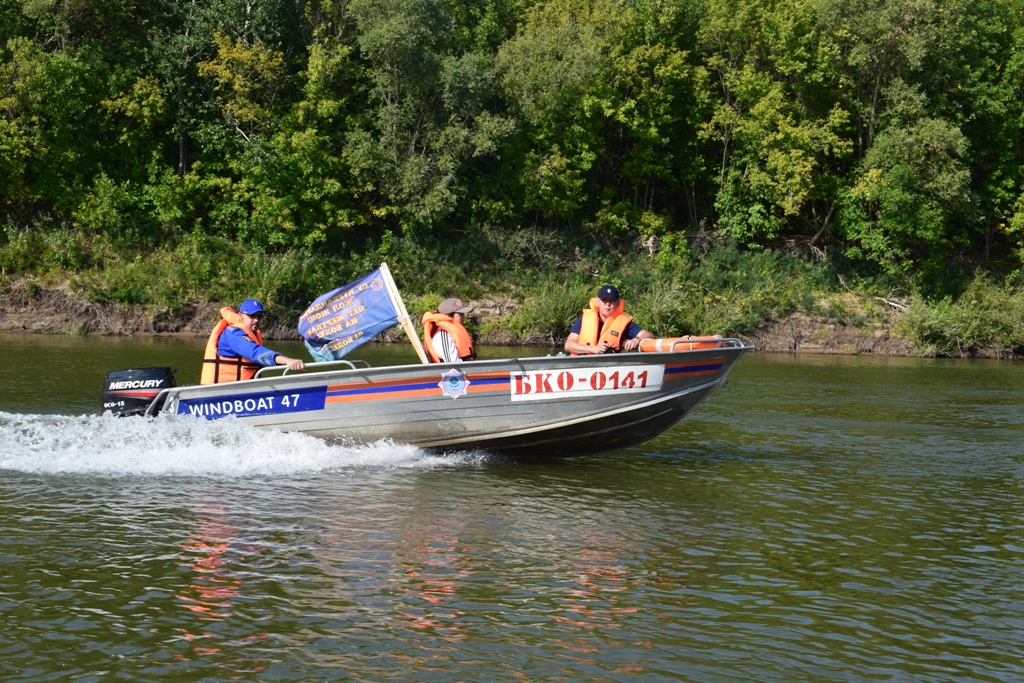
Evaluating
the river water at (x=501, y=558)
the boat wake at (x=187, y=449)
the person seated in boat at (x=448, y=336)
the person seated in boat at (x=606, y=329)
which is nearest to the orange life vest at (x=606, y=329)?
the person seated in boat at (x=606, y=329)

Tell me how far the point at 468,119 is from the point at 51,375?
2057 centimetres

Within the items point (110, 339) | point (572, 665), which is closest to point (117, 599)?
point (572, 665)

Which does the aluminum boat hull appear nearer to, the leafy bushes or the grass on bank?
the grass on bank

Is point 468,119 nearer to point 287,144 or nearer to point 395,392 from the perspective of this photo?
point 287,144

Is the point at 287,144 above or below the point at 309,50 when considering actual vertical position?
below

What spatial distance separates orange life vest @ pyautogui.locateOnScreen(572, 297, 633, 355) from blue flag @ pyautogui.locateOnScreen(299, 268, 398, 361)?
2283 millimetres

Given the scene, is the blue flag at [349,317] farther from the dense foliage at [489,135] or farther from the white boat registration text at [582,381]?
the dense foliage at [489,135]

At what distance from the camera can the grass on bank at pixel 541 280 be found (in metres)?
31.8

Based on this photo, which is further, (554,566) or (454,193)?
(454,193)

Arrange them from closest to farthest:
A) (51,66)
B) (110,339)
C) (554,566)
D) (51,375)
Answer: (554,566) → (51,375) → (110,339) → (51,66)

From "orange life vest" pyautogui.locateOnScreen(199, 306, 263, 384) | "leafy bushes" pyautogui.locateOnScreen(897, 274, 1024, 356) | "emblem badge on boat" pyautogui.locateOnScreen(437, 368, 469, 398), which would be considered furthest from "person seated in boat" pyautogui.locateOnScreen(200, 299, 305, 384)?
"leafy bushes" pyautogui.locateOnScreen(897, 274, 1024, 356)

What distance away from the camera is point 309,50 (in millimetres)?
37750

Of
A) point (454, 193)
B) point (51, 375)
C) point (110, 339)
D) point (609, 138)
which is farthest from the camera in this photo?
point (609, 138)

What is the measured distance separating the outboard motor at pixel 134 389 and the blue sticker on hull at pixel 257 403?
1.71 feet
